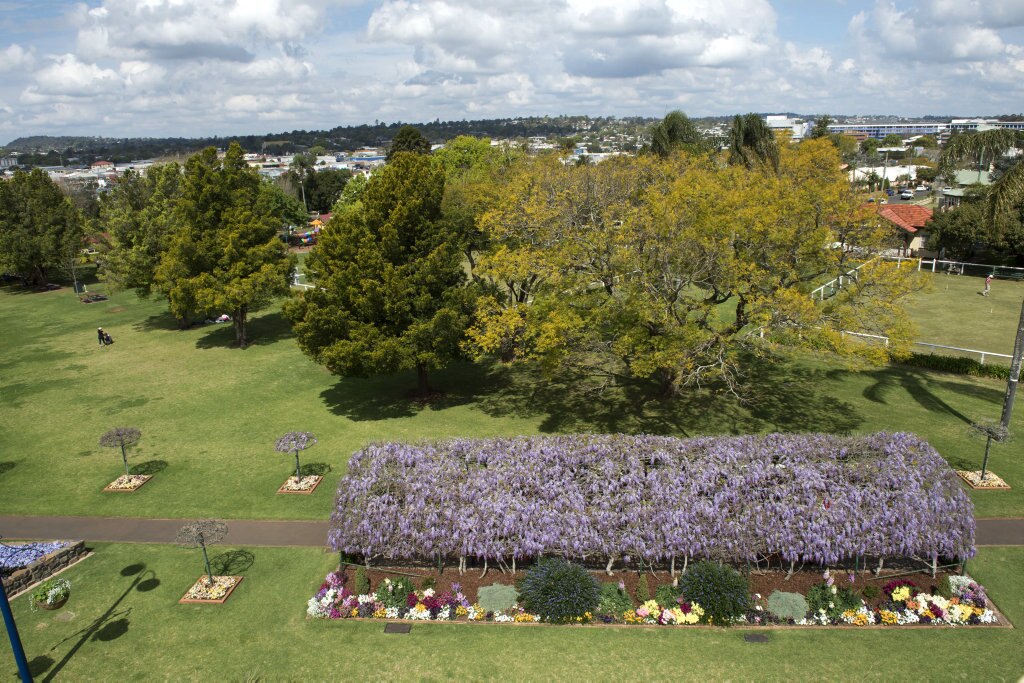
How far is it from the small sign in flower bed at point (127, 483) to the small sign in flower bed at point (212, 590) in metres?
7.34

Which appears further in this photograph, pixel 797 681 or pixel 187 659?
pixel 187 659

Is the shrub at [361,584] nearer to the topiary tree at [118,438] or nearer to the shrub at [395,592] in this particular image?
the shrub at [395,592]

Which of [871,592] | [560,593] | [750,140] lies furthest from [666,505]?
[750,140]

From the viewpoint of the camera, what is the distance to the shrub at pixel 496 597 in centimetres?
1598

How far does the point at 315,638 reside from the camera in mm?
15312

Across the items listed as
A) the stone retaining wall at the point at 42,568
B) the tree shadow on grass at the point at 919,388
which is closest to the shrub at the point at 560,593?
the stone retaining wall at the point at 42,568

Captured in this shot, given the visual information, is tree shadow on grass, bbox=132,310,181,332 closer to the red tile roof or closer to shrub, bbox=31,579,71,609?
shrub, bbox=31,579,71,609

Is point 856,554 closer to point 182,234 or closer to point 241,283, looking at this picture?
point 241,283

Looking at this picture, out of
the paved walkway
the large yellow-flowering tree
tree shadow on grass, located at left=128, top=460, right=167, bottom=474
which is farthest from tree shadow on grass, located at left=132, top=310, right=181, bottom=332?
the large yellow-flowering tree

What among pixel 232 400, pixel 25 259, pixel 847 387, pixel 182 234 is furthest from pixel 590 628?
pixel 25 259

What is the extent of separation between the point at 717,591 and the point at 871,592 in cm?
398

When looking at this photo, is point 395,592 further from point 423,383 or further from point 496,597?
point 423,383

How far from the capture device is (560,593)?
15.6m

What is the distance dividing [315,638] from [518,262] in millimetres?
15703
